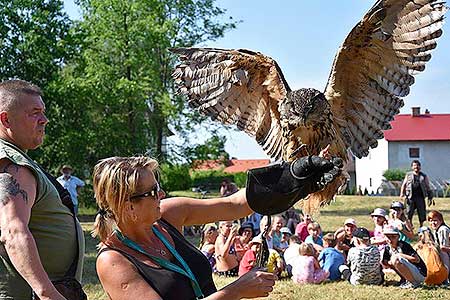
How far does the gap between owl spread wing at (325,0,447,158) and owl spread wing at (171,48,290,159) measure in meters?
0.54

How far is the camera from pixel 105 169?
2541 millimetres

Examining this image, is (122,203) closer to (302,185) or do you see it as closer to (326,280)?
(302,185)

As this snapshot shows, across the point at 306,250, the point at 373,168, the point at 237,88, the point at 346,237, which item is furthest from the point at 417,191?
the point at 373,168

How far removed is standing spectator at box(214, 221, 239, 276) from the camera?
8.62 m

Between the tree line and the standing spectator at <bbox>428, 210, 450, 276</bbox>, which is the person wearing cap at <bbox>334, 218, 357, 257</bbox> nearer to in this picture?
the standing spectator at <bbox>428, 210, 450, 276</bbox>

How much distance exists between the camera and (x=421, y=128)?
4778 cm

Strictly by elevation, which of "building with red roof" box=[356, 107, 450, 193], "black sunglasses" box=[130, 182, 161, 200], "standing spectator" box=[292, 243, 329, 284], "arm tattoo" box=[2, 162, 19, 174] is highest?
"building with red roof" box=[356, 107, 450, 193]

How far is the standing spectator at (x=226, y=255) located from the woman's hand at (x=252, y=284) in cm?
619

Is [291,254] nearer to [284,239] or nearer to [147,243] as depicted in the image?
[284,239]

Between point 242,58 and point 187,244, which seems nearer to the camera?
point 187,244

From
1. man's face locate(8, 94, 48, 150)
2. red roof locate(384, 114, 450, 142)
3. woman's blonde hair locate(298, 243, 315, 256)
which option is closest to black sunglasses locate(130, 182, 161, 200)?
man's face locate(8, 94, 48, 150)

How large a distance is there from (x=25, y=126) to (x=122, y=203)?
2.11ft

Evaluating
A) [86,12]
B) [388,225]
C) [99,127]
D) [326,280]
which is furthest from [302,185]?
[86,12]

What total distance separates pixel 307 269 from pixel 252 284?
6077mm
